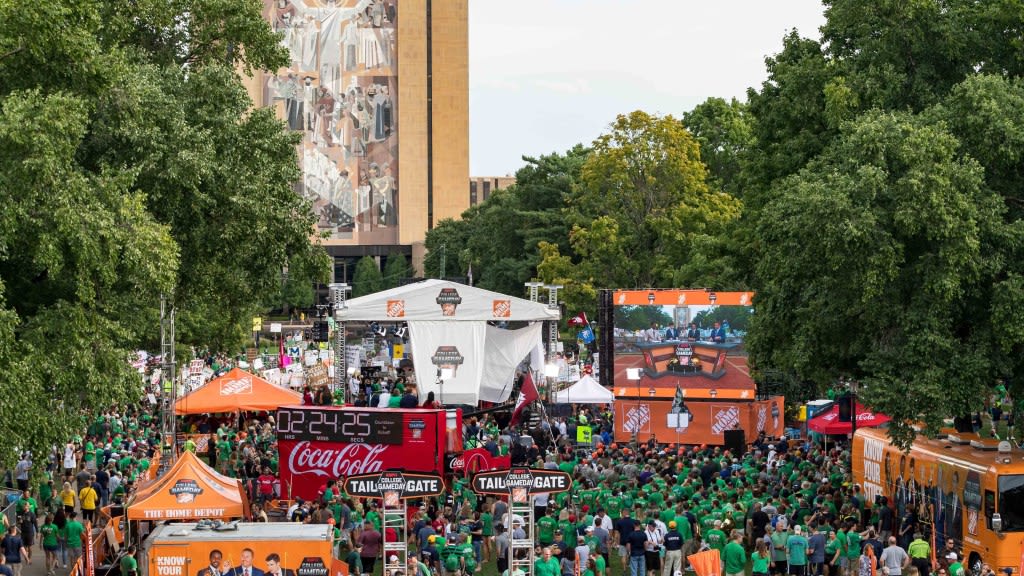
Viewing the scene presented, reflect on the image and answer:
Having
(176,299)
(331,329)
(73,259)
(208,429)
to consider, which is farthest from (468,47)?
(73,259)

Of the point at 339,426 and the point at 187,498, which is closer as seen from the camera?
the point at 187,498

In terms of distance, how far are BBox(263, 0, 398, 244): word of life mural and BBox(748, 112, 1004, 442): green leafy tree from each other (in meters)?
109

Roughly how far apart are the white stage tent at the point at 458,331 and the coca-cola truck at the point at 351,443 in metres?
9.32

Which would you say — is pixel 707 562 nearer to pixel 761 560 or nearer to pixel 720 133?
pixel 761 560

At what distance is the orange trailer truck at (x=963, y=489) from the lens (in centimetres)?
2217

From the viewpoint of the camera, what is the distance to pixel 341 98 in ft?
443

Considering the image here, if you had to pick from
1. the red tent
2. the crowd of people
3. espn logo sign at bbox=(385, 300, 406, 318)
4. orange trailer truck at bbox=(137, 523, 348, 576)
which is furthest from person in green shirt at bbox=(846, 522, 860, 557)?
espn logo sign at bbox=(385, 300, 406, 318)

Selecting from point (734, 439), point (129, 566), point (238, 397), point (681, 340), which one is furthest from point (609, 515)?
point (238, 397)

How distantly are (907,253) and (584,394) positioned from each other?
58.0 ft

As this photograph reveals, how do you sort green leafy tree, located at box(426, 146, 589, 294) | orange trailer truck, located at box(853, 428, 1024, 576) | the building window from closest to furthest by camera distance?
orange trailer truck, located at box(853, 428, 1024, 576) → green leafy tree, located at box(426, 146, 589, 294) → the building window

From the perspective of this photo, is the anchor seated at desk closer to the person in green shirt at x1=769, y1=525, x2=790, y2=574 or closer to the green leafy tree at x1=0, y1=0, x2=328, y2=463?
the green leafy tree at x1=0, y1=0, x2=328, y2=463

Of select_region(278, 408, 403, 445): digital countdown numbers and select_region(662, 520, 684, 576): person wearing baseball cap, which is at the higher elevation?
select_region(278, 408, 403, 445): digital countdown numbers

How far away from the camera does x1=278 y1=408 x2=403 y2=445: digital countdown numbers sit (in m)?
29.9

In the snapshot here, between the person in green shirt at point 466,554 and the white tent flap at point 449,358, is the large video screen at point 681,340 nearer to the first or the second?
the white tent flap at point 449,358
